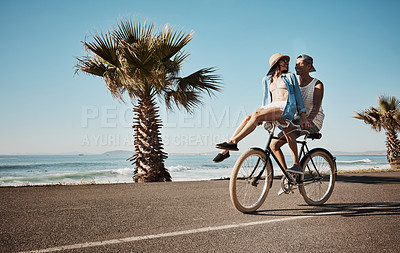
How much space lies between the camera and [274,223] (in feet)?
10.6

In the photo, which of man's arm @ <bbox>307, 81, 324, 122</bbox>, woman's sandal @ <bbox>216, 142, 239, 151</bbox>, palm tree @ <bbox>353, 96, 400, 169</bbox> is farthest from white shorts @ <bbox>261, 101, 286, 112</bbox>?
palm tree @ <bbox>353, 96, 400, 169</bbox>

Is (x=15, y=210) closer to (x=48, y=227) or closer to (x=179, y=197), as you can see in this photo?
(x=48, y=227)

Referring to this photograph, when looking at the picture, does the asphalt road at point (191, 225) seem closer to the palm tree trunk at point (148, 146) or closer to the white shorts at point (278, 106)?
the white shorts at point (278, 106)

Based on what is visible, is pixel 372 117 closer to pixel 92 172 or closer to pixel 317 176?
pixel 317 176

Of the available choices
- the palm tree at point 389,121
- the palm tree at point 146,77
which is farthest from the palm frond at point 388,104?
the palm tree at point 146,77

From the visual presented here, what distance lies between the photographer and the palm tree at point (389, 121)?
59.7ft

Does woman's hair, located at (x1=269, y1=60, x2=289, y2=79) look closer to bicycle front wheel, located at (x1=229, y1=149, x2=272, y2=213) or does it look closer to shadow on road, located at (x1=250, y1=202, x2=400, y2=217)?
bicycle front wheel, located at (x1=229, y1=149, x2=272, y2=213)

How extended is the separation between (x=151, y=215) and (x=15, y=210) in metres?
1.77

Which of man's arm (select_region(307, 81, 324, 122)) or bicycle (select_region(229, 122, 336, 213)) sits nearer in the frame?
bicycle (select_region(229, 122, 336, 213))

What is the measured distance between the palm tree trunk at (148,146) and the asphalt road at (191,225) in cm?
433

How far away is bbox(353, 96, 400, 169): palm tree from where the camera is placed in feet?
59.7

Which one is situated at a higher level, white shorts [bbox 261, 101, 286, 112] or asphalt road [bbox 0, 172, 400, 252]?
white shorts [bbox 261, 101, 286, 112]

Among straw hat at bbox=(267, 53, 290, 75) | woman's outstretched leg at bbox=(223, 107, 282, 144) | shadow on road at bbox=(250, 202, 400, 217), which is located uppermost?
straw hat at bbox=(267, 53, 290, 75)

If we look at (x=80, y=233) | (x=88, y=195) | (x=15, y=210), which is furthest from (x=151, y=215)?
(x=88, y=195)
